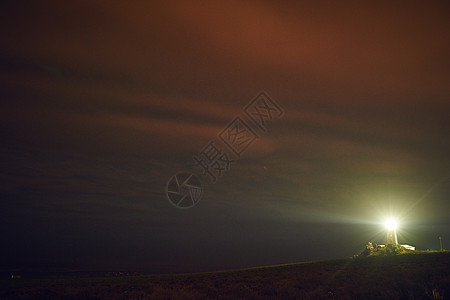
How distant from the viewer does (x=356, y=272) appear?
2608cm

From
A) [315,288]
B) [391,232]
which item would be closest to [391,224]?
[391,232]

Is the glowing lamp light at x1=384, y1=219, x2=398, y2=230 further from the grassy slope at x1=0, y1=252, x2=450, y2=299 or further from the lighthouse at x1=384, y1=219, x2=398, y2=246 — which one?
the grassy slope at x1=0, y1=252, x2=450, y2=299

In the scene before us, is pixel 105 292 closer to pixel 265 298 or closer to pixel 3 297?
pixel 3 297

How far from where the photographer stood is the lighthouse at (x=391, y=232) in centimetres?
4166

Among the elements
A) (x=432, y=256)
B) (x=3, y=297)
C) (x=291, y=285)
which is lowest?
(x=3, y=297)

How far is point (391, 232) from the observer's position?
42688 millimetres

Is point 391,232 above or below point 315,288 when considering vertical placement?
above

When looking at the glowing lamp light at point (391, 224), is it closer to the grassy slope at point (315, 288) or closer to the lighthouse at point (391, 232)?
the lighthouse at point (391, 232)

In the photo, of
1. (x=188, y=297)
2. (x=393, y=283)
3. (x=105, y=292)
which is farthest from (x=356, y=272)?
(x=105, y=292)

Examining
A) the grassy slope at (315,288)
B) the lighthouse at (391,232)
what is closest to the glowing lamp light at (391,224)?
the lighthouse at (391,232)

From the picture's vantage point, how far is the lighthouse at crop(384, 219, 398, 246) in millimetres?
41656

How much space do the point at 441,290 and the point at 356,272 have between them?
8.36 m

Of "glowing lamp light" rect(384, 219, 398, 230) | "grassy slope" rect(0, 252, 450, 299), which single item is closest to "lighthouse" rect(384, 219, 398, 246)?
"glowing lamp light" rect(384, 219, 398, 230)

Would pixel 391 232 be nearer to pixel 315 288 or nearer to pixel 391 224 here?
pixel 391 224
